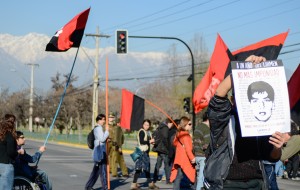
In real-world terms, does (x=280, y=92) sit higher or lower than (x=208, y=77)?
lower

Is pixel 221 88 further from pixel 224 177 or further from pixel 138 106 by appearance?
pixel 138 106

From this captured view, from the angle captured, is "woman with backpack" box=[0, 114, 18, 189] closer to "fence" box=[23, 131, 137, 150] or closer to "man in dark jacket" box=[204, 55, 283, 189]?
"man in dark jacket" box=[204, 55, 283, 189]

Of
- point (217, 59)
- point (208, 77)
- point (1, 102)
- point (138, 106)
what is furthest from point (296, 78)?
point (1, 102)

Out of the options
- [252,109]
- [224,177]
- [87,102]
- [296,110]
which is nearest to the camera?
[252,109]

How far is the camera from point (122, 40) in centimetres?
2711

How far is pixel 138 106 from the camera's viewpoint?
15.4 m

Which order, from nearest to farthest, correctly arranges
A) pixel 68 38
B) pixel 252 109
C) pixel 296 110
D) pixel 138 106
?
pixel 252 109 < pixel 296 110 < pixel 68 38 < pixel 138 106

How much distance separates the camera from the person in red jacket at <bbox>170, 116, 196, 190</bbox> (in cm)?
1155

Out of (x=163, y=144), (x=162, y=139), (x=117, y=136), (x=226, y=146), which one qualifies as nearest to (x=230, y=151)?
(x=226, y=146)

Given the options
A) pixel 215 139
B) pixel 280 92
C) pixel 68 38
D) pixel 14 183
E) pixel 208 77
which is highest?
pixel 68 38

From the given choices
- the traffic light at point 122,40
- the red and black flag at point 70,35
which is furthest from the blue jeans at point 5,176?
the traffic light at point 122,40

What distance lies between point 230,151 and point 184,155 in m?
7.35

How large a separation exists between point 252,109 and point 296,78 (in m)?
3.87

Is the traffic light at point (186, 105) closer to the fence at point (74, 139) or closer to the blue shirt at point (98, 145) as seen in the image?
the fence at point (74, 139)
